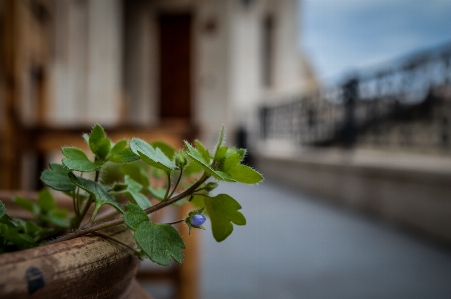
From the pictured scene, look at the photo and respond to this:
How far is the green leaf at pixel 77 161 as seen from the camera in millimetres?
235

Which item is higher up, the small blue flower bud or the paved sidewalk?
the small blue flower bud

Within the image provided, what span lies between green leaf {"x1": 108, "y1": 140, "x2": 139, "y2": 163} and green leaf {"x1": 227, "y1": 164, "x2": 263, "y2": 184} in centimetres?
6

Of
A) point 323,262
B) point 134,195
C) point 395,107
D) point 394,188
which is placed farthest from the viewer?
point 395,107

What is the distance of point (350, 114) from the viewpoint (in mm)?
4543

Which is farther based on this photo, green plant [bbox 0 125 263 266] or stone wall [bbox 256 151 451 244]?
stone wall [bbox 256 151 451 244]

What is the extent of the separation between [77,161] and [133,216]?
0.06 metres

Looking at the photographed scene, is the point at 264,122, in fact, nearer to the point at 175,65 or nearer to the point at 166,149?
the point at 175,65

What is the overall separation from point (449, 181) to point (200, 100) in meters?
5.87

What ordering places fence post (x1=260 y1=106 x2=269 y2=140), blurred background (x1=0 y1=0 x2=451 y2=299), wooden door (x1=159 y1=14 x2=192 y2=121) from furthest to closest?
wooden door (x1=159 y1=14 x2=192 y2=121)
fence post (x1=260 y1=106 x2=269 y2=140)
blurred background (x1=0 y1=0 x2=451 y2=299)

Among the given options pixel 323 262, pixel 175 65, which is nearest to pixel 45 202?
pixel 323 262

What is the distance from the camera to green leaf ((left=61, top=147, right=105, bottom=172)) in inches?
9.3

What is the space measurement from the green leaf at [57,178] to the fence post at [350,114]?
446cm

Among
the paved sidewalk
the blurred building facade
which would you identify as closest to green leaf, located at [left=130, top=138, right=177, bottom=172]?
the paved sidewalk

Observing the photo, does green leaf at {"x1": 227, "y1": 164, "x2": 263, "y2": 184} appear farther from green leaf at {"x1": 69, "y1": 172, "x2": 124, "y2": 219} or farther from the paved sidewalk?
the paved sidewalk
